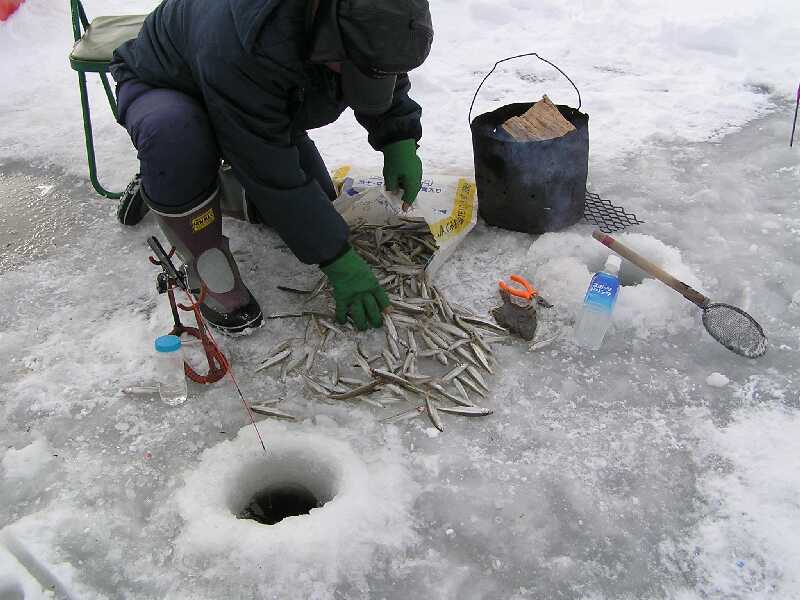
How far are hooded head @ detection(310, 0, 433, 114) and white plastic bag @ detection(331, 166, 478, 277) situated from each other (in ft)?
3.40

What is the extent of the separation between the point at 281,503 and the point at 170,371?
697mm

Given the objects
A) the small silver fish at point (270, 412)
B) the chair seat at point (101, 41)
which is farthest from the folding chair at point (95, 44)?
the small silver fish at point (270, 412)

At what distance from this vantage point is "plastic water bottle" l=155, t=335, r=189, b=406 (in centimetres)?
237

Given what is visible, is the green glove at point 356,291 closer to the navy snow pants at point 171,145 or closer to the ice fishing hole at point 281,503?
the navy snow pants at point 171,145

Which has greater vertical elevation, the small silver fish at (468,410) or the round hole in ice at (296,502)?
the round hole in ice at (296,502)

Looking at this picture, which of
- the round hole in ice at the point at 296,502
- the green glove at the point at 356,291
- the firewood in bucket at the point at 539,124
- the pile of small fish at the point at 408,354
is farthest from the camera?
the firewood in bucket at the point at 539,124

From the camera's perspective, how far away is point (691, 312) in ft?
8.76

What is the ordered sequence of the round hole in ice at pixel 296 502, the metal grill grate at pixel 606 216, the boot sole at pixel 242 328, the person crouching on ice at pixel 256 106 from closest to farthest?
the round hole in ice at pixel 296 502 < the person crouching on ice at pixel 256 106 < the boot sole at pixel 242 328 < the metal grill grate at pixel 606 216

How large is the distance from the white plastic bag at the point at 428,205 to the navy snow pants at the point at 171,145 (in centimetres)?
85

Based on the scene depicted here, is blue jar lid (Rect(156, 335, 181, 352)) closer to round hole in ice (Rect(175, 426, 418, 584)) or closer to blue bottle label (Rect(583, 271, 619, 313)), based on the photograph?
round hole in ice (Rect(175, 426, 418, 584))

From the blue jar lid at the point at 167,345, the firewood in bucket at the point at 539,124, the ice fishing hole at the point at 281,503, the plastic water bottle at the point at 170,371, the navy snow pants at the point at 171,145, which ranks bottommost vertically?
the ice fishing hole at the point at 281,503

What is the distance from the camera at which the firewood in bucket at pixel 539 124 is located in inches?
124

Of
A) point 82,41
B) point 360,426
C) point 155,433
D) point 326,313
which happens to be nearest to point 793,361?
point 360,426

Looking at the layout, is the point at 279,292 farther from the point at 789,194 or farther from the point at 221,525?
the point at 789,194
